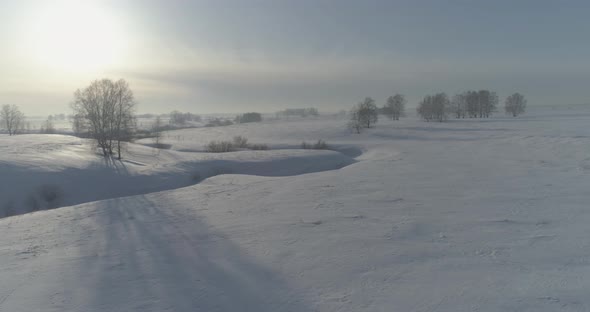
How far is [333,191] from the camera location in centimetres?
1947

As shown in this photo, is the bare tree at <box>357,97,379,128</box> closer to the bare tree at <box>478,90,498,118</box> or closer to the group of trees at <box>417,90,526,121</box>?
the group of trees at <box>417,90,526,121</box>

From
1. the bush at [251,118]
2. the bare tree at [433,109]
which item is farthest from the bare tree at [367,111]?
the bush at [251,118]

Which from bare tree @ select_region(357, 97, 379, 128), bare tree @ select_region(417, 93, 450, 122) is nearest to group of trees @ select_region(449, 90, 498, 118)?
bare tree @ select_region(417, 93, 450, 122)

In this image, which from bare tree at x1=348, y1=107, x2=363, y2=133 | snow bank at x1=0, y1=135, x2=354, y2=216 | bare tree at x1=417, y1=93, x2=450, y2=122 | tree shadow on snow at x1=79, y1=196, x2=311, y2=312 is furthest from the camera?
bare tree at x1=417, y1=93, x2=450, y2=122

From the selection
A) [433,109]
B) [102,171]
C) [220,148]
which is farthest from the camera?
[433,109]

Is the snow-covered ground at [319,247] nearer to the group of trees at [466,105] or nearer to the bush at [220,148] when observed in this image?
the bush at [220,148]

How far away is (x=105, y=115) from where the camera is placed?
39594mm

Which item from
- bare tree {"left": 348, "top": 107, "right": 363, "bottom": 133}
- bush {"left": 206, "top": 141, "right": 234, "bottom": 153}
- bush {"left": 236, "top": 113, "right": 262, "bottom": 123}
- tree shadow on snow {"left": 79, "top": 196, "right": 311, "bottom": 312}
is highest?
bush {"left": 236, "top": 113, "right": 262, "bottom": 123}

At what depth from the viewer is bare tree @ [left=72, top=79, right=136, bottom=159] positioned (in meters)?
39.2

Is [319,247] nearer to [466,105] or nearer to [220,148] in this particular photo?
[220,148]

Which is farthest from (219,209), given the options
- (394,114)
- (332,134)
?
(394,114)

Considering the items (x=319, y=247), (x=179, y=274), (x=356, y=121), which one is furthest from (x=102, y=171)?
(x=356, y=121)

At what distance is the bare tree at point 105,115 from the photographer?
39.2 meters

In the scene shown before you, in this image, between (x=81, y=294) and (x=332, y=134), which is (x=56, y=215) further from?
(x=332, y=134)
